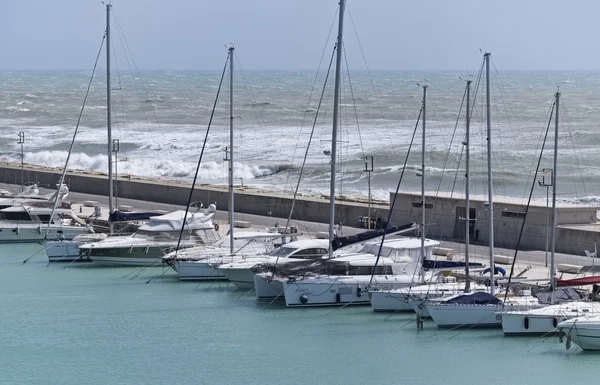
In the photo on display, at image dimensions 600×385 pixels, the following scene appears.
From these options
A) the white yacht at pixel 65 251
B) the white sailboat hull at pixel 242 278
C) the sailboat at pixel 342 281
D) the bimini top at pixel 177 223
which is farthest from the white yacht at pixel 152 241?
the sailboat at pixel 342 281

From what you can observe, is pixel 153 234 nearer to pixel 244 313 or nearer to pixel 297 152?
pixel 244 313

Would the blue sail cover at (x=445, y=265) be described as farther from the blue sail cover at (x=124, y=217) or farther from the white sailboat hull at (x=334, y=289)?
the blue sail cover at (x=124, y=217)

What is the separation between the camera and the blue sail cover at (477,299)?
29469mm

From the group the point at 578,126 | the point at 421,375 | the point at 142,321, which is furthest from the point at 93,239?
the point at 578,126

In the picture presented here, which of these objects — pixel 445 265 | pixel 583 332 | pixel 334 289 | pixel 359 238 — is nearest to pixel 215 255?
pixel 359 238

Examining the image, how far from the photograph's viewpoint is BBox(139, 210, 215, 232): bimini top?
39000 millimetres

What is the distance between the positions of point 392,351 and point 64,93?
152 meters

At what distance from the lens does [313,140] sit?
298 ft

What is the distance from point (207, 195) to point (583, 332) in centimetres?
2242

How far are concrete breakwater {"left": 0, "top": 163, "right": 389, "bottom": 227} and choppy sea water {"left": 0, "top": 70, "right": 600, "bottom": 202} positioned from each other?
11.6 feet

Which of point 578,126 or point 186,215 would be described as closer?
point 186,215

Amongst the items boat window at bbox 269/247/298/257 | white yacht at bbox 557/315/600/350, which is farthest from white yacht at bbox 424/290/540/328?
boat window at bbox 269/247/298/257

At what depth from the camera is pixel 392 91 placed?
18025 cm

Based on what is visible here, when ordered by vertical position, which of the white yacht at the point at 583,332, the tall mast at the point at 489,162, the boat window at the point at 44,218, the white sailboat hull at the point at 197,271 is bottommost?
the white sailboat hull at the point at 197,271
